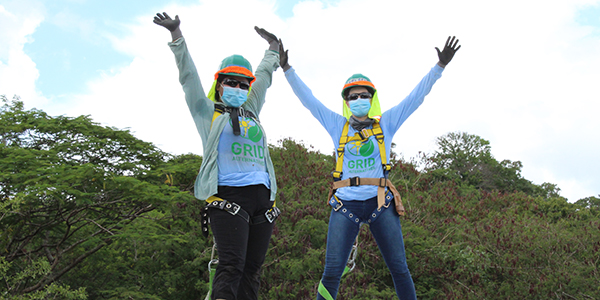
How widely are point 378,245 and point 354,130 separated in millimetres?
1207

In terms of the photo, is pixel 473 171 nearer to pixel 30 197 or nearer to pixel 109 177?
pixel 109 177

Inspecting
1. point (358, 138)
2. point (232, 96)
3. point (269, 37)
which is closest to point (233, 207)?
point (232, 96)

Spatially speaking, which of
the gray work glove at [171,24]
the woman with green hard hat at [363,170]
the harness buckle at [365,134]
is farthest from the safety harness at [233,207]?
the harness buckle at [365,134]

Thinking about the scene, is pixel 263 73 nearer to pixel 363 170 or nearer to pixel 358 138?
pixel 358 138

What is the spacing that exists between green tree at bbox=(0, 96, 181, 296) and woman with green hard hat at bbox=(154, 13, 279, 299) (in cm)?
399

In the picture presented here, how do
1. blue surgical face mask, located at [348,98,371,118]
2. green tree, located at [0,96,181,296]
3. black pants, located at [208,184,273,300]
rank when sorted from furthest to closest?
green tree, located at [0,96,181,296] < blue surgical face mask, located at [348,98,371,118] < black pants, located at [208,184,273,300]

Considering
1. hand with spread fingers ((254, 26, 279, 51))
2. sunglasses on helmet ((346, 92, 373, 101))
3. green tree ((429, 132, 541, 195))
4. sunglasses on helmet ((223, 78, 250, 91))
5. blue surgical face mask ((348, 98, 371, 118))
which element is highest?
green tree ((429, 132, 541, 195))

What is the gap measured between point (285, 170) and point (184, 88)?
834 cm

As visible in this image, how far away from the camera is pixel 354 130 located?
4672mm

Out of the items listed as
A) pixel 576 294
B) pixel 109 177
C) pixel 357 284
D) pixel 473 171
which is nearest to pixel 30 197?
pixel 109 177

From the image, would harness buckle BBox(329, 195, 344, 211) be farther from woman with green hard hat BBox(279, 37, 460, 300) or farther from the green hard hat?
the green hard hat

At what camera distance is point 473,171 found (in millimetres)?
16984

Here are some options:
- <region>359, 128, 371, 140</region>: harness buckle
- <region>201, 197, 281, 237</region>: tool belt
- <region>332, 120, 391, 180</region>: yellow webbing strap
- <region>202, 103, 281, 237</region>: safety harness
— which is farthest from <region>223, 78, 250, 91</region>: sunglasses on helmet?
<region>359, 128, 371, 140</region>: harness buckle

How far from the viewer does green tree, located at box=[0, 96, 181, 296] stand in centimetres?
693
